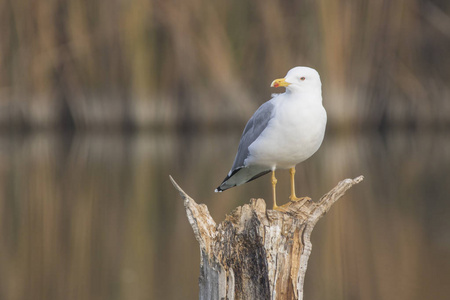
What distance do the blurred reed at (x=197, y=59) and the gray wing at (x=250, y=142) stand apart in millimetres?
9993

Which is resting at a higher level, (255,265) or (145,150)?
(145,150)

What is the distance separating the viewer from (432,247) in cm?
801

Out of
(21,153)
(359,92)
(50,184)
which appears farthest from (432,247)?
(21,153)

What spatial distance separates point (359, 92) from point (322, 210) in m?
11.7

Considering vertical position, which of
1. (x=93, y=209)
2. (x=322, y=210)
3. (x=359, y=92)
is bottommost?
(x=322, y=210)

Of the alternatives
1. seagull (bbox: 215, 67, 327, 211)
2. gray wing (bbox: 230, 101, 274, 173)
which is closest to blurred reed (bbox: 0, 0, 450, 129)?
gray wing (bbox: 230, 101, 274, 173)

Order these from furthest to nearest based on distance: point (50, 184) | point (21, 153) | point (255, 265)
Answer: point (21, 153)
point (50, 184)
point (255, 265)

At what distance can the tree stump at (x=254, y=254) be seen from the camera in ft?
13.5

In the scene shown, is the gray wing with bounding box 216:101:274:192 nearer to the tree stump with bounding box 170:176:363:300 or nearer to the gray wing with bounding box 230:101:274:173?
the gray wing with bounding box 230:101:274:173

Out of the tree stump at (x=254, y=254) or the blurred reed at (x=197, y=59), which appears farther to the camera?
the blurred reed at (x=197, y=59)

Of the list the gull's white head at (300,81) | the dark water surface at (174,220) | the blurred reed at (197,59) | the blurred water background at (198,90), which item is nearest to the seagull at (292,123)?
the gull's white head at (300,81)

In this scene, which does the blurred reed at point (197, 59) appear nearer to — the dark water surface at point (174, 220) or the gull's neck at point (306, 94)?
the dark water surface at point (174, 220)

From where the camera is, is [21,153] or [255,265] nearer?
[255,265]

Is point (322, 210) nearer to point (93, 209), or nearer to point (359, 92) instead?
point (93, 209)
